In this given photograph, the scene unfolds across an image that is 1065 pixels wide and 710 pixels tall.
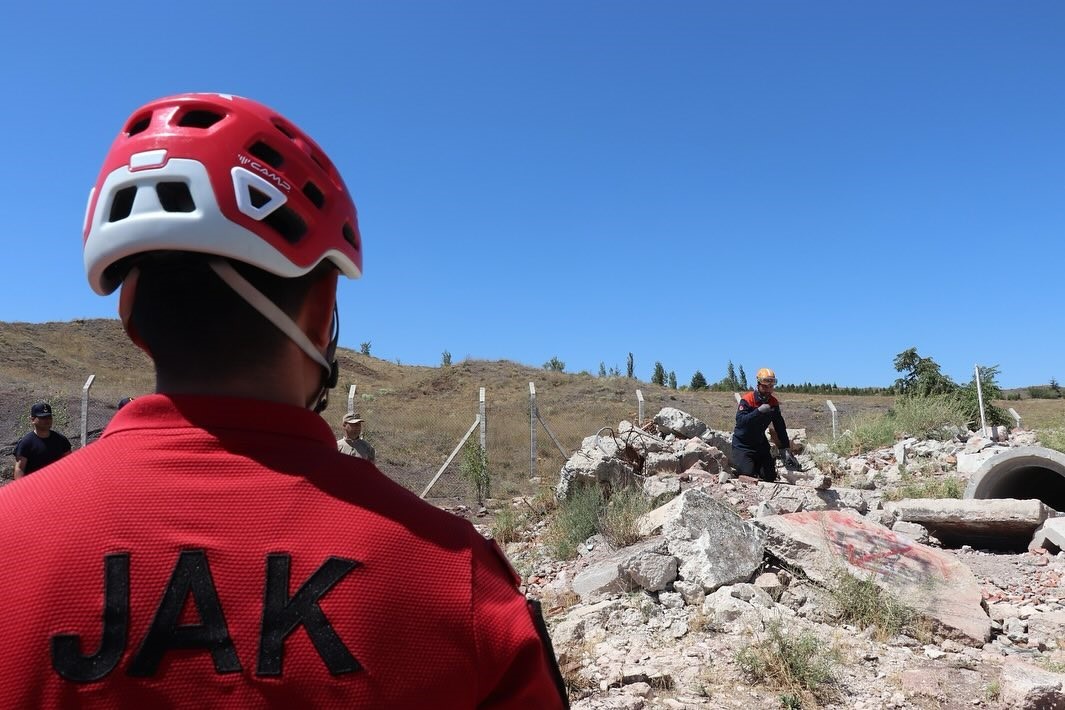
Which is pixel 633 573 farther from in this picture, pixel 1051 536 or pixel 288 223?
pixel 288 223

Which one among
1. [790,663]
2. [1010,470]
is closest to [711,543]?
[790,663]

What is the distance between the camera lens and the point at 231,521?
96 cm

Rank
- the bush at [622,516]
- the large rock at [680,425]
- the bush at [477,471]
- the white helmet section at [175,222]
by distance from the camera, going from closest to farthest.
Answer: the white helmet section at [175,222]
the bush at [622,516]
the large rock at [680,425]
the bush at [477,471]

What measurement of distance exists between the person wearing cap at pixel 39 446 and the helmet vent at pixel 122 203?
7.06 m

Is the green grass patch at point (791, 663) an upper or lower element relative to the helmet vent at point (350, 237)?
lower

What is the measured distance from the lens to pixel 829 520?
6996mm

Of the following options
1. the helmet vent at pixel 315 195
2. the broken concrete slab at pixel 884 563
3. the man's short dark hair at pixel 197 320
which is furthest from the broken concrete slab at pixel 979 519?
the man's short dark hair at pixel 197 320

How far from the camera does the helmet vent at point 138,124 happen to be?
1.33m

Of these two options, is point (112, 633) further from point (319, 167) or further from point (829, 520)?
point (829, 520)

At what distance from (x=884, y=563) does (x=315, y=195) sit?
21.1 feet

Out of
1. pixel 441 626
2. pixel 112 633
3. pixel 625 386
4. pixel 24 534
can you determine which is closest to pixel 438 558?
pixel 441 626

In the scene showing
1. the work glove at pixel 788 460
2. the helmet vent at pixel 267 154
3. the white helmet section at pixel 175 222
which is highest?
the helmet vent at pixel 267 154

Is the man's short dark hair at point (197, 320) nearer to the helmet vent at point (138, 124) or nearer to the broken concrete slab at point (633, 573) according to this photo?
the helmet vent at point (138, 124)

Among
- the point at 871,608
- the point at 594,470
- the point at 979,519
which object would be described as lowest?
the point at 871,608
